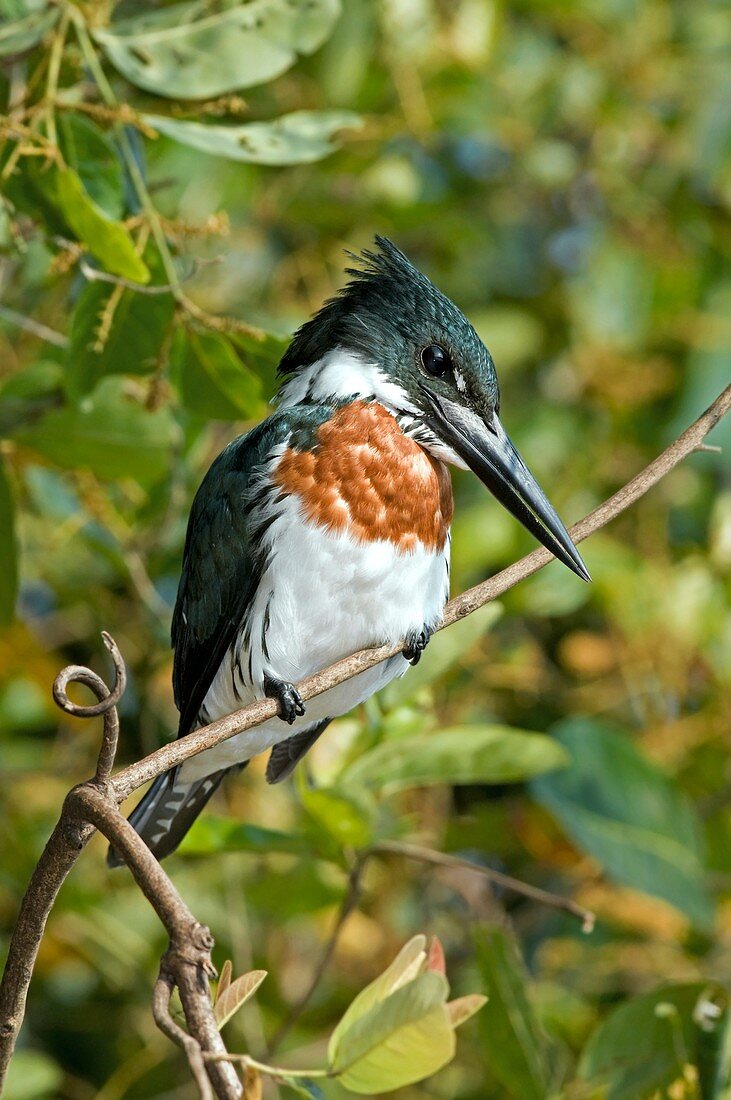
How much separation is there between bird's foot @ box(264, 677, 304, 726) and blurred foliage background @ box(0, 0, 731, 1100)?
0.46 ft

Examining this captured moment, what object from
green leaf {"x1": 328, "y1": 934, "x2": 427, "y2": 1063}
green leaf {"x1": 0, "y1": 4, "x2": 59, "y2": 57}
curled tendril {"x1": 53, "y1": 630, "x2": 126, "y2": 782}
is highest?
green leaf {"x1": 0, "y1": 4, "x2": 59, "y2": 57}

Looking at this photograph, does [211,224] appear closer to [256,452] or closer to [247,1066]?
[256,452]

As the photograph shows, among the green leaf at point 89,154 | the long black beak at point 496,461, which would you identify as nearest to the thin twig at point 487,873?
the long black beak at point 496,461

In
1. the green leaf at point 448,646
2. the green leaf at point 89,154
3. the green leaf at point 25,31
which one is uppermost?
the green leaf at point 25,31

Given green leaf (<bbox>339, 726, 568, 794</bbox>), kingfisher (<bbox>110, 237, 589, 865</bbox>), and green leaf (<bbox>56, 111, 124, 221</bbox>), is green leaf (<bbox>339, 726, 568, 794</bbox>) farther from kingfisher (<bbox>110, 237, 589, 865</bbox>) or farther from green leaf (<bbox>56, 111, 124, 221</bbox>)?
green leaf (<bbox>56, 111, 124, 221</bbox>)

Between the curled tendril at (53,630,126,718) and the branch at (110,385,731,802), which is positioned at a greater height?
the curled tendril at (53,630,126,718)

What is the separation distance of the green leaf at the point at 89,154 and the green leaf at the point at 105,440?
0.41m

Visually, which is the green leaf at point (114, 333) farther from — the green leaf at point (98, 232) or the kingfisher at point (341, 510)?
the kingfisher at point (341, 510)

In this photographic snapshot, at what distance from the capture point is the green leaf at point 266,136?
2.14m

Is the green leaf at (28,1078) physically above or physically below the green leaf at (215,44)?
below

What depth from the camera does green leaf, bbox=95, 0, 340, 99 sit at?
2236 millimetres

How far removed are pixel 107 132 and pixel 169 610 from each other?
1029 millimetres

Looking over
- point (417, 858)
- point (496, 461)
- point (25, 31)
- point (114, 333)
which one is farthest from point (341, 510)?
point (25, 31)

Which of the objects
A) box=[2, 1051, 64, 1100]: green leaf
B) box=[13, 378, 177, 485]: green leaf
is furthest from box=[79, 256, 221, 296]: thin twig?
box=[2, 1051, 64, 1100]: green leaf
